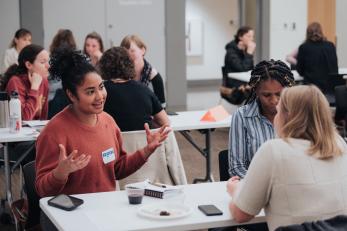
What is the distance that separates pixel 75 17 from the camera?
9.70m

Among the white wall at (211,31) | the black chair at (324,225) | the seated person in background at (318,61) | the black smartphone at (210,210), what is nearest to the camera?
the black chair at (324,225)

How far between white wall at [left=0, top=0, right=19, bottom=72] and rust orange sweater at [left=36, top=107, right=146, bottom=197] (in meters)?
6.48

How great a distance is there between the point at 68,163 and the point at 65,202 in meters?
0.17

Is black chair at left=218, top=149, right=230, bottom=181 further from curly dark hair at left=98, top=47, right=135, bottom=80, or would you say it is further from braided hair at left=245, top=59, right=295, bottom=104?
curly dark hair at left=98, top=47, right=135, bottom=80

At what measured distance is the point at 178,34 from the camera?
1020cm

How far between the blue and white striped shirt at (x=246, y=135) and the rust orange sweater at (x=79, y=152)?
473mm

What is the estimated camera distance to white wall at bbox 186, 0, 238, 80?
45.6ft

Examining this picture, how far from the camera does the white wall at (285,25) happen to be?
11750mm

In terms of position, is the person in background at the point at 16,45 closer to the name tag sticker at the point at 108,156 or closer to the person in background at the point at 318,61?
the person in background at the point at 318,61

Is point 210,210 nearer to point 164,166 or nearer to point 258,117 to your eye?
point 258,117

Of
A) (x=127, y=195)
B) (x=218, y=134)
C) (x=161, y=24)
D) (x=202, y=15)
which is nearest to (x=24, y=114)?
(x=127, y=195)

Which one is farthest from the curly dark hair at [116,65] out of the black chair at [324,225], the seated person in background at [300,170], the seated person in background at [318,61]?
the seated person in background at [318,61]

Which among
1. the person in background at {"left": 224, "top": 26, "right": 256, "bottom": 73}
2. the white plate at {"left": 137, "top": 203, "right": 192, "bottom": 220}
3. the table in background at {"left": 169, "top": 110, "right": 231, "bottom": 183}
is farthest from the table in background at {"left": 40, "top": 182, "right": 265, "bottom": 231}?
the person in background at {"left": 224, "top": 26, "right": 256, "bottom": 73}

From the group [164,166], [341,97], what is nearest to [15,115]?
[164,166]
